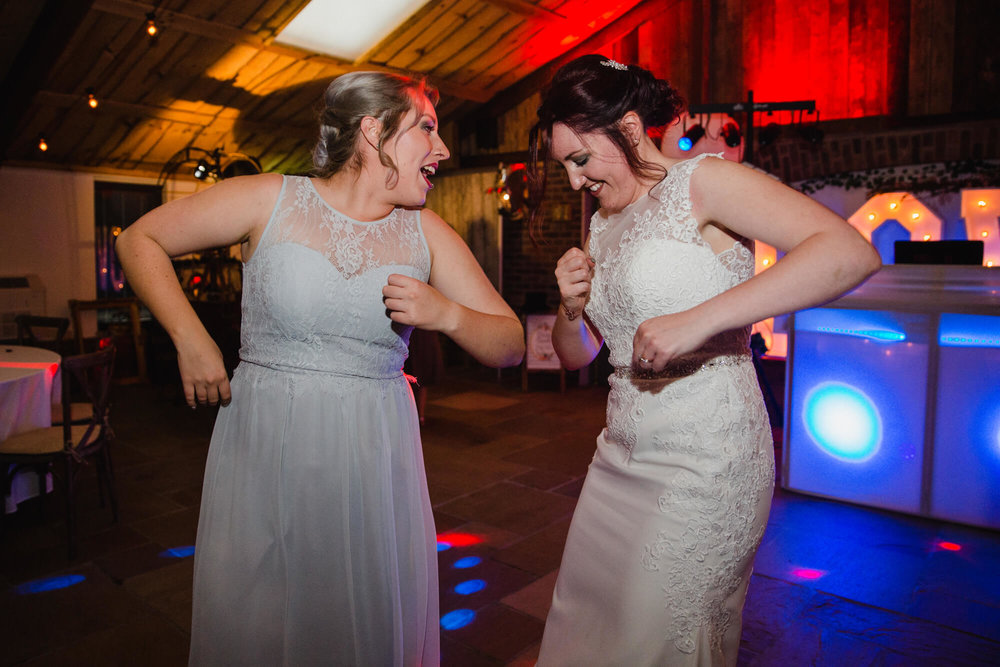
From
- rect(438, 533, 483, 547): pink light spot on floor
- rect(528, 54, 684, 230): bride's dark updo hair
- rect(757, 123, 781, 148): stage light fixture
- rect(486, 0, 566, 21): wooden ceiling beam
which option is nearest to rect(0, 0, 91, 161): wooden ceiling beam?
rect(486, 0, 566, 21): wooden ceiling beam

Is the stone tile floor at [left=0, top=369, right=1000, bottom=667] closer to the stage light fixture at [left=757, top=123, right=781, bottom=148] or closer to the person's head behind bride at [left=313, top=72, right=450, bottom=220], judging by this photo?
the person's head behind bride at [left=313, top=72, right=450, bottom=220]

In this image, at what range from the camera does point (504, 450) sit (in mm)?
5117

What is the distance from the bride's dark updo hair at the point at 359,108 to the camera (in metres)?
1.46

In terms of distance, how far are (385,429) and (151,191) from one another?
8.29m

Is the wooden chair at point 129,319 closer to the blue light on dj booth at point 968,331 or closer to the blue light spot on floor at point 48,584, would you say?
the blue light spot on floor at point 48,584

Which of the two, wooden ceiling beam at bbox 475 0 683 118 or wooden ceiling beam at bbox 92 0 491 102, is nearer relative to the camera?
wooden ceiling beam at bbox 92 0 491 102

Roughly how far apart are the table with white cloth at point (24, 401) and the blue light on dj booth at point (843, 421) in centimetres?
430

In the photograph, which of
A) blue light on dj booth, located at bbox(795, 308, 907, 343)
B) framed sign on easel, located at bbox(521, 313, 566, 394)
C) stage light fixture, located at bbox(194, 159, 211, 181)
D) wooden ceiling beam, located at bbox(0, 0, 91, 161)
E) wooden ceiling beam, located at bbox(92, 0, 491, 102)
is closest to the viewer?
blue light on dj booth, located at bbox(795, 308, 907, 343)

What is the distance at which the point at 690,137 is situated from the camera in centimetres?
616

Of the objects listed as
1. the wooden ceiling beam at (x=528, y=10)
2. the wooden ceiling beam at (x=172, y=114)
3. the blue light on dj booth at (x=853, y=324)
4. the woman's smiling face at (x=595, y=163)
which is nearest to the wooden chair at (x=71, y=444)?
the woman's smiling face at (x=595, y=163)

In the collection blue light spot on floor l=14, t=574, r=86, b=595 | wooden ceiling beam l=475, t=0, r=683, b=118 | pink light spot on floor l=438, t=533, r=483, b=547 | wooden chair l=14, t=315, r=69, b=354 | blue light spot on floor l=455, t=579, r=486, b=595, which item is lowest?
blue light spot on floor l=14, t=574, r=86, b=595

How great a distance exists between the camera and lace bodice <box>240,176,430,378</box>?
1.41 metres

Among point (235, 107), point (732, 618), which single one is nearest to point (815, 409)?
point (732, 618)

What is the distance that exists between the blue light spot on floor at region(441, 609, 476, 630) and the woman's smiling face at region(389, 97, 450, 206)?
70.1 inches
